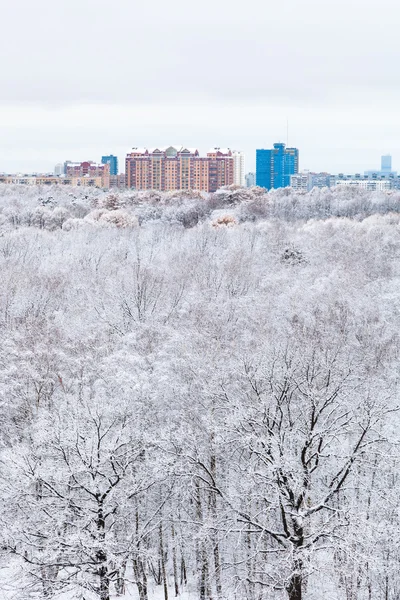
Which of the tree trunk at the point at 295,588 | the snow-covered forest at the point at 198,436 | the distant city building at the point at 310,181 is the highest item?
the distant city building at the point at 310,181

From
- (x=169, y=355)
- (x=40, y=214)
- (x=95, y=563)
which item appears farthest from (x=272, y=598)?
(x=40, y=214)

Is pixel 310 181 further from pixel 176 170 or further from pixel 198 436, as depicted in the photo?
pixel 198 436

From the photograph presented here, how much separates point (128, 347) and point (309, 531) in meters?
12.7

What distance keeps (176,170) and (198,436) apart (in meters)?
156

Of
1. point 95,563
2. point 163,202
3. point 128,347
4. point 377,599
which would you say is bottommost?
point 377,599

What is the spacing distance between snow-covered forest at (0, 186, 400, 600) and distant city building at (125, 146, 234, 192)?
126m

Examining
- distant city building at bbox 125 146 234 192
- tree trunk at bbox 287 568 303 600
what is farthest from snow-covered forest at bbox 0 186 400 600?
distant city building at bbox 125 146 234 192

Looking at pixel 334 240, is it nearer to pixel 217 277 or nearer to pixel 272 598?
pixel 217 277

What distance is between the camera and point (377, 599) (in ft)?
69.8

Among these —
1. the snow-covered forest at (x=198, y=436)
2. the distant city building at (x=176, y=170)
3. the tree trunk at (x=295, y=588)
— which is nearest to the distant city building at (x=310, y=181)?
the distant city building at (x=176, y=170)

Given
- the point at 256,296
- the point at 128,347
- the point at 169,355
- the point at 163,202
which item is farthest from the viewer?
the point at 163,202

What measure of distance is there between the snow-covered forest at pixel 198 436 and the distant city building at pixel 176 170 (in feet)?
414

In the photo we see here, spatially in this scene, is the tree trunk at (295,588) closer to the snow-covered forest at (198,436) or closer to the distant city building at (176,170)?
the snow-covered forest at (198,436)

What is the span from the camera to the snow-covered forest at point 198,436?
1750 centimetres
